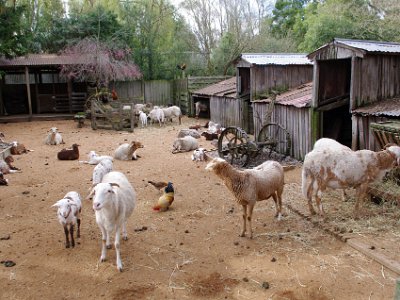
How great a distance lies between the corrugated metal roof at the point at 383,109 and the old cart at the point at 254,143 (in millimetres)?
3016

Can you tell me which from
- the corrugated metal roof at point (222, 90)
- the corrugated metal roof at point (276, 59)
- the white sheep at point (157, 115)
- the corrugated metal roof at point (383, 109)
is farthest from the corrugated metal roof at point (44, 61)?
the corrugated metal roof at point (383, 109)

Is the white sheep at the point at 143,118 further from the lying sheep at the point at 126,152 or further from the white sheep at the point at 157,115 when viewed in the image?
the lying sheep at the point at 126,152

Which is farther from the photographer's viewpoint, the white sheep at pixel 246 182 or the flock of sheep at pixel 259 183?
the white sheep at pixel 246 182

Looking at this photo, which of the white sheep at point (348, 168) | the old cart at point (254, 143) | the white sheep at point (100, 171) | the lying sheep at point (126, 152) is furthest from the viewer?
the lying sheep at point (126, 152)

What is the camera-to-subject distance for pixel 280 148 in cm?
1450

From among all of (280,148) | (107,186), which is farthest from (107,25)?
(107,186)

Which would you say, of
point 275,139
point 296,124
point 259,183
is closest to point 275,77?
point 275,139

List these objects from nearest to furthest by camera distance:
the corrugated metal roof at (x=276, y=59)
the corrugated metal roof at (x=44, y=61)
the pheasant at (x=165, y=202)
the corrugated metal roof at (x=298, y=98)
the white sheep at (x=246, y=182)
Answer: the white sheep at (x=246, y=182) < the pheasant at (x=165, y=202) < the corrugated metal roof at (x=298, y=98) < the corrugated metal roof at (x=276, y=59) < the corrugated metal roof at (x=44, y=61)

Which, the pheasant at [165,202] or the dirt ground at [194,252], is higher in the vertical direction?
the pheasant at [165,202]

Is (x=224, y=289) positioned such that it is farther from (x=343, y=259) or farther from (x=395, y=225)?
(x=395, y=225)

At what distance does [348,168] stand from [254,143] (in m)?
4.87

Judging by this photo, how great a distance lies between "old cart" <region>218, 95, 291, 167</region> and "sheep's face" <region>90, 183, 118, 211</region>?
22.8 ft

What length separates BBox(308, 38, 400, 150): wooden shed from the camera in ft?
36.0

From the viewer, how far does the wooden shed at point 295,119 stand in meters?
13.0
